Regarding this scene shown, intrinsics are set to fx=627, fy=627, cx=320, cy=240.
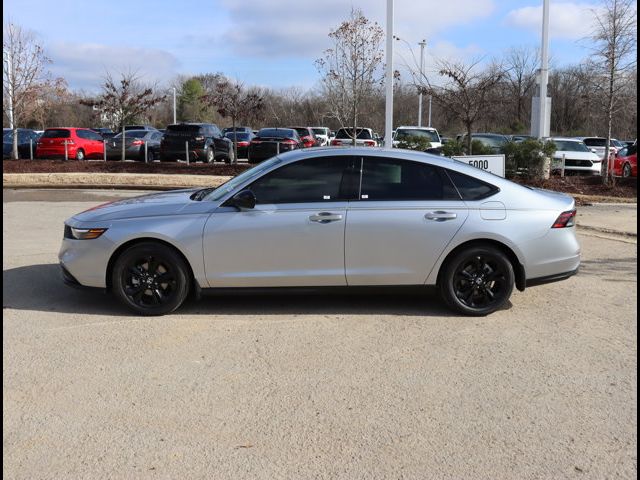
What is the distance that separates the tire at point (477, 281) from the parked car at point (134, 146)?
21319 mm

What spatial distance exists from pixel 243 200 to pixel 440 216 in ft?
5.96

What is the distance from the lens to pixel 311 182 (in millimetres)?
5898

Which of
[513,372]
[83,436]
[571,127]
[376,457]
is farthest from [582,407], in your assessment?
[571,127]

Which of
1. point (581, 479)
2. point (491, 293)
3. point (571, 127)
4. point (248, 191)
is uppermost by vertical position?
point (571, 127)

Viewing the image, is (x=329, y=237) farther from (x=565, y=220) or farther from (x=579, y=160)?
(x=579, y=160)

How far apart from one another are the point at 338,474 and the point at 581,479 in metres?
1.25

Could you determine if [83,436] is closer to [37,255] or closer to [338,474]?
A: [338,474]

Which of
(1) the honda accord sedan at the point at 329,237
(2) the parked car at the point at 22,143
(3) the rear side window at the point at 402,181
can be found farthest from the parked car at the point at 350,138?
(1) the honda accord sedan at the point at 329,237

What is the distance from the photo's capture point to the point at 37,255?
8.35 metres

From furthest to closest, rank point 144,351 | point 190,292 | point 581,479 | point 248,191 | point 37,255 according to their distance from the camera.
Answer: point 37,255 < point 190,292 < point 248,191 < point 144,351 < point 581,479

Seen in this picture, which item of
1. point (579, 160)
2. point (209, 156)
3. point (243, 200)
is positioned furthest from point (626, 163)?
point (243, 200)

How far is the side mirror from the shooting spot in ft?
18.7

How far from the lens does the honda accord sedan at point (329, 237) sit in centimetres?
571

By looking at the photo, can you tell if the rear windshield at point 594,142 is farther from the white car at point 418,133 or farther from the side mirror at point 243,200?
the side mirror at point 243,200
